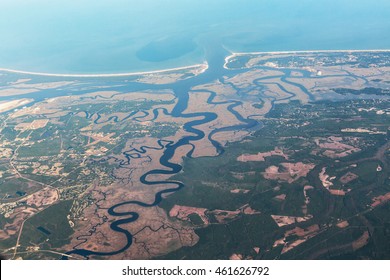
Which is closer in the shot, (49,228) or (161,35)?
(49,228)

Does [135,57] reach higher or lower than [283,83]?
higher

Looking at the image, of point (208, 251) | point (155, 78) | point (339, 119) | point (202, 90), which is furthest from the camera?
point (155, 78)

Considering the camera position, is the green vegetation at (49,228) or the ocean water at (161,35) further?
the ocean water at (161,35)

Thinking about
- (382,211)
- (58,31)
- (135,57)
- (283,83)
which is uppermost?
(58,31)

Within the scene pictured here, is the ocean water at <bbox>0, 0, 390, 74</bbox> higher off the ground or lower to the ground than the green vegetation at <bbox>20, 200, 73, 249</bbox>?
higher

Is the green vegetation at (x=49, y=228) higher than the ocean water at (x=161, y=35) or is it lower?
lower

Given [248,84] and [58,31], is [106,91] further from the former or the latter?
[58,31]

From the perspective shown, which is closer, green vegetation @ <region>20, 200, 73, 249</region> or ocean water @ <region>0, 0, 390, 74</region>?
green vegetation @ <region>20, 200, 73, 249</region>

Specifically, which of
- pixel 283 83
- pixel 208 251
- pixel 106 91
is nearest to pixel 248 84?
pixel 283 83
